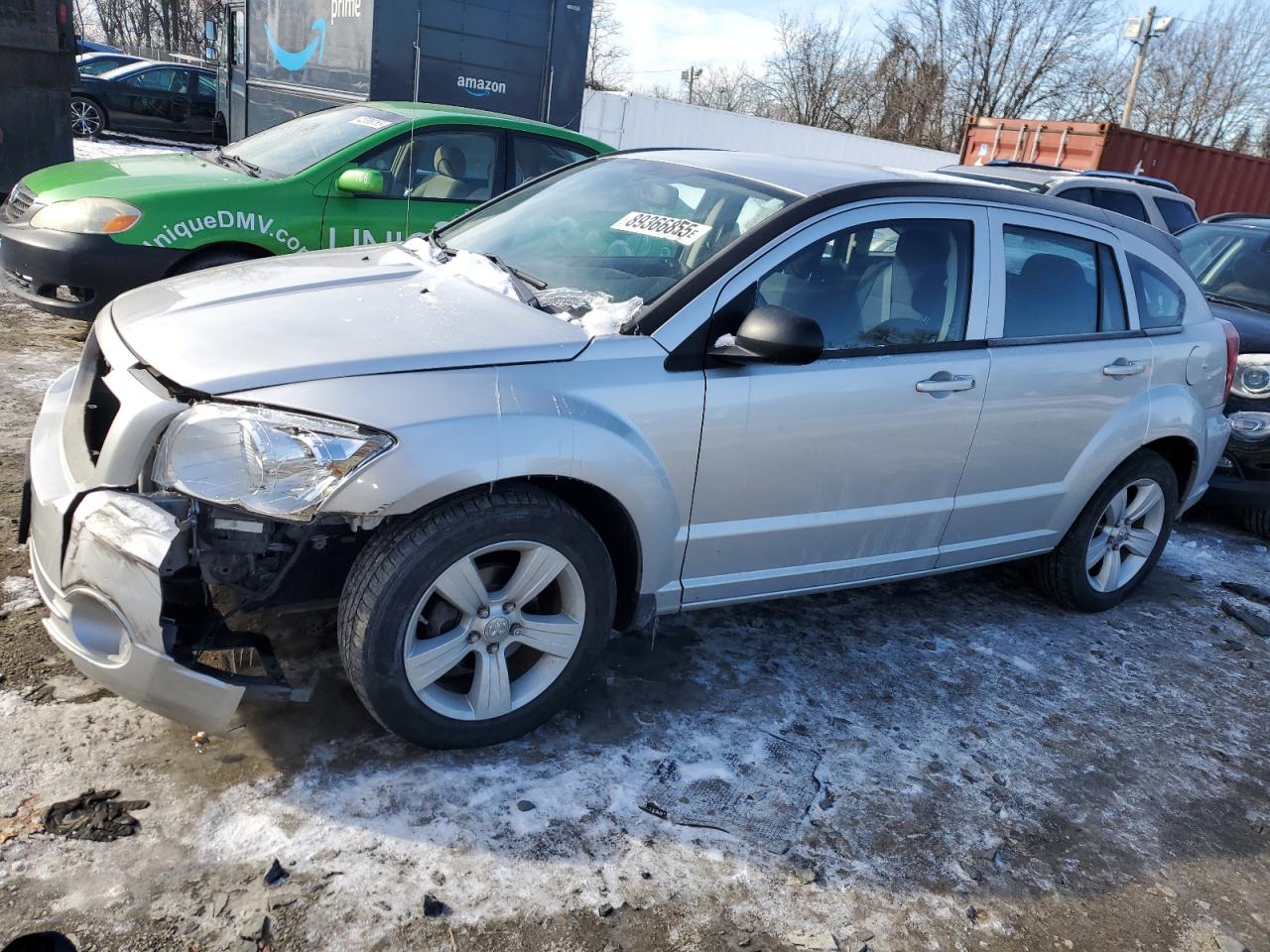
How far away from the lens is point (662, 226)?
353cm

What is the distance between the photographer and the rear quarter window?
435cm

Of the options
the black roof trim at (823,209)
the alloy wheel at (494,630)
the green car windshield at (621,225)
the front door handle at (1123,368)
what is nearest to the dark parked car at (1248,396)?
the front door handle at (1123,368)

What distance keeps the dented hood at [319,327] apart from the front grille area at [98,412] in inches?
6.1

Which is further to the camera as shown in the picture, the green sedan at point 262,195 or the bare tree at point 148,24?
the bare tree at point 148,24

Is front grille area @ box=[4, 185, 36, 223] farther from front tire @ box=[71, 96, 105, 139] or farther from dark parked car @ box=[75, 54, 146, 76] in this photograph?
dark parked car @ box=[75, 54, 146, 76]

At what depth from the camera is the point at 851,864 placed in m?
2.76

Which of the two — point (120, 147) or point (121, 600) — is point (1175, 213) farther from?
point (120, 147)

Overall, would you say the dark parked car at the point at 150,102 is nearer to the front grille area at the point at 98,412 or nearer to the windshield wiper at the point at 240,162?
the windshield wiper at the point at 240,162

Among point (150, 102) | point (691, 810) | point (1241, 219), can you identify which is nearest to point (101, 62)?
point (150, 102)

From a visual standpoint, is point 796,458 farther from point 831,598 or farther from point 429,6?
point 429,6

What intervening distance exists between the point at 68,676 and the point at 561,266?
6.64 ft

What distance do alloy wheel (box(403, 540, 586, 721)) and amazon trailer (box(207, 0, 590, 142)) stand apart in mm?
7396

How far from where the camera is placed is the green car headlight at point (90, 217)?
5574 millimetres

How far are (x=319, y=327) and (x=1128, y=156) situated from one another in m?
15.9
